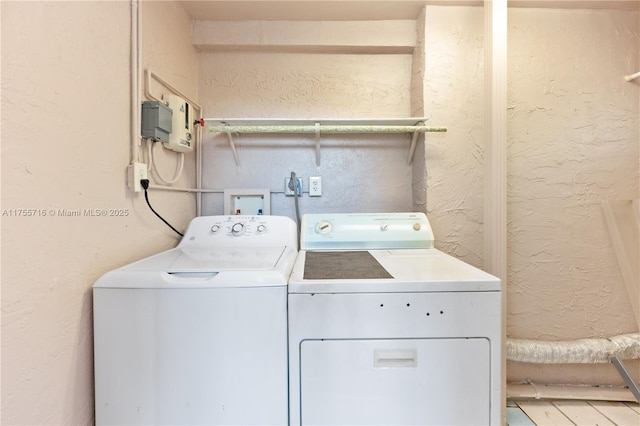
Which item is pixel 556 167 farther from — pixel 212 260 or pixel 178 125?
pixel 178 125

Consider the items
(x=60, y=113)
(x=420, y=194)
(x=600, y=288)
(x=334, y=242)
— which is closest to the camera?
(x=60, y=113)

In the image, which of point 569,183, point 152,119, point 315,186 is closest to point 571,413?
point 569,183

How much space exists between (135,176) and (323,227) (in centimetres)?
79

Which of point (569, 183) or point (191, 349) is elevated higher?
point (569, 183)

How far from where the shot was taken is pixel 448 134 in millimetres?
1542

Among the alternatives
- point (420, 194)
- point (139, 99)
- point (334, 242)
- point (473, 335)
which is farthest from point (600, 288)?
point (139, 99)

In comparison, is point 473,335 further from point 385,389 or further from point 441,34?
point 441,34

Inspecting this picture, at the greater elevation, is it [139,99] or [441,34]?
[441,34]

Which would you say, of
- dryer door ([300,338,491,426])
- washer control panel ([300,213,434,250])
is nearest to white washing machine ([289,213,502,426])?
dryer door ([300,338,491,426])

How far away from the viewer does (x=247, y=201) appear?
1.72 metres

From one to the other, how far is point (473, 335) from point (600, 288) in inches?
47.5

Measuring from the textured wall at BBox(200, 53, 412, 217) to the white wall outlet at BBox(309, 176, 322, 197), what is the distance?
3cm

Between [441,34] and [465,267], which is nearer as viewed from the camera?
[465,267]

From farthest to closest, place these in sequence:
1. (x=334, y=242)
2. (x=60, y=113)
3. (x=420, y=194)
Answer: (x=420, y=194)
(x=334, y=242)
(x=60, y=113)
